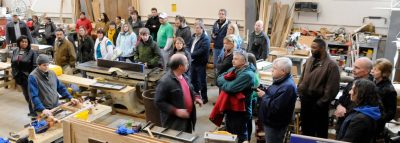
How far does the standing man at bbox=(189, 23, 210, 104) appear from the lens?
217 inches

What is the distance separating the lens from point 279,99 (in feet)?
10.5

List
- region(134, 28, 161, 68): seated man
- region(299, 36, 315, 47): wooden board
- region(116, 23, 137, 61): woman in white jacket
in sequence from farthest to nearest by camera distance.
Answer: region(299, 36, 315, 47): wooden board → region(116, 23, 137, 61): woman in white jacket → region(134, 28, 161, 68): seated man

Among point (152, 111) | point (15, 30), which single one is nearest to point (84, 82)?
point (152, 111)

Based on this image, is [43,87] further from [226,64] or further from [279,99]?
[279,99]

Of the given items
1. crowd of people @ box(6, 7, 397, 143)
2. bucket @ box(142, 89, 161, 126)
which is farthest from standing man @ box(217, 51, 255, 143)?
bucket @ box(142, 89, 161, 126)

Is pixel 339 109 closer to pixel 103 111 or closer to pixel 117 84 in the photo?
pixel 103 111

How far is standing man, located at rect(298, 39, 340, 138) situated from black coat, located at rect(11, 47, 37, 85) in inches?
150

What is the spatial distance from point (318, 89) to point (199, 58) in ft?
7.76

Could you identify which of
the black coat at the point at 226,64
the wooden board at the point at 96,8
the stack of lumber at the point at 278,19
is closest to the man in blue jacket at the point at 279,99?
the black coat at the point at 226,64

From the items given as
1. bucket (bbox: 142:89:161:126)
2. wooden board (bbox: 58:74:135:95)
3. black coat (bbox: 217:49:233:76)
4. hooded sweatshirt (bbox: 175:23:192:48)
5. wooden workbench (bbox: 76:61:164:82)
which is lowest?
bucket (bbox: 142:89:161:126)

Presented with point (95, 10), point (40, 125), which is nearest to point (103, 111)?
point (40, 125)

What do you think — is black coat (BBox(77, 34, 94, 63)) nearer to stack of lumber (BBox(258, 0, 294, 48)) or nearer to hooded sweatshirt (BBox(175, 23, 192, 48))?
hooded sweatshirt (BBox(175, 23, 192, 48))

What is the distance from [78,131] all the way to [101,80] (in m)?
2.75

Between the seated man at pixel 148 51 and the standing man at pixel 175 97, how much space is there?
2.04m
